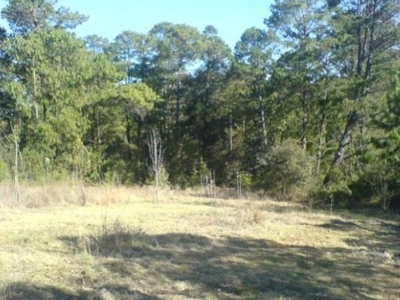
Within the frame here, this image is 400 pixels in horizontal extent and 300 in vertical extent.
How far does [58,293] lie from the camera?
5.67 metres

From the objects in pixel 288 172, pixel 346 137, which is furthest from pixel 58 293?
pixel 346 137

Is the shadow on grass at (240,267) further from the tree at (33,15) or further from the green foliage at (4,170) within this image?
the tree at (33,15)

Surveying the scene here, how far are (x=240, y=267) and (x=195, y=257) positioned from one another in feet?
2.78

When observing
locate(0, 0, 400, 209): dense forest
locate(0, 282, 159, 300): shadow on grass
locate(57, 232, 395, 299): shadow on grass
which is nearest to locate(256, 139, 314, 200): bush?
locate(0, 0, 400, 209): dense forest

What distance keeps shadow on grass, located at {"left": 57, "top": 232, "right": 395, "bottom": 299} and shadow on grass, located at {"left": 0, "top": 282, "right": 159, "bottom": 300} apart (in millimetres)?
530

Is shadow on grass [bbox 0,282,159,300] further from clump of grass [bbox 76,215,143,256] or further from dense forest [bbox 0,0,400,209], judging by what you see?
dense forest [bbox 0,0,400,209]

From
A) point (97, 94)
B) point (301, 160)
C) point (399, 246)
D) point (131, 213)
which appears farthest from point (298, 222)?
point (97, 94)

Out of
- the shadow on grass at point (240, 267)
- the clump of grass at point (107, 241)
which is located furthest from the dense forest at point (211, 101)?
the clump of grass at point (107, 241)

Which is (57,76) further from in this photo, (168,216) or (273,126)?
(168,216)

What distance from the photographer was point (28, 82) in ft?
97.8

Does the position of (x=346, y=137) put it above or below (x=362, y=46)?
below

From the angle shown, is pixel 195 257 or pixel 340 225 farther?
pixel 340 225

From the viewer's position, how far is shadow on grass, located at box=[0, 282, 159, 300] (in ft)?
17.9

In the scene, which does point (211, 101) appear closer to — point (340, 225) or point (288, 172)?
point (288, 172)
